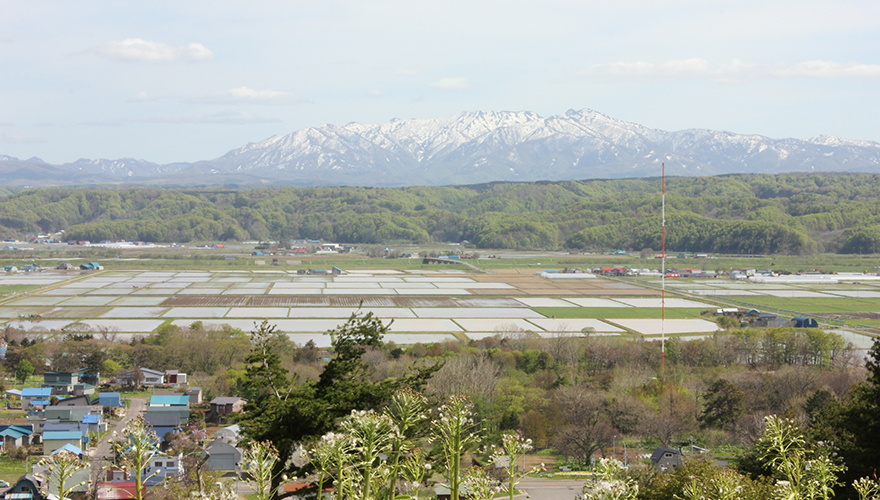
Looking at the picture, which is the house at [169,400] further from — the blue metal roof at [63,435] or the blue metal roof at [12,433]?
the blue metal roof at [12,433]

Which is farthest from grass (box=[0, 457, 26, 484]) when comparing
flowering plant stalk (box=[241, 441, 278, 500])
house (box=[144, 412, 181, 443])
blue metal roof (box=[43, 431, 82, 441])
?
flowering plant stalk (box=[241, 441, 278, 500])

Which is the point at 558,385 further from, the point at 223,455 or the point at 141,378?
the point at 141,378

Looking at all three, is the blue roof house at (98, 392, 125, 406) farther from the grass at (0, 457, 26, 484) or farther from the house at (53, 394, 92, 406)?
the grass at (0, 457, 26, 484)

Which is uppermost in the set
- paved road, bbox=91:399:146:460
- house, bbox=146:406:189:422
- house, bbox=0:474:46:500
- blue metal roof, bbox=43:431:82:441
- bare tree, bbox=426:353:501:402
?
bare tree, bbox=426:353:501:402

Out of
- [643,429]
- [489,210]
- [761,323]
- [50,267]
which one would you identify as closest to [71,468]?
[643,429]

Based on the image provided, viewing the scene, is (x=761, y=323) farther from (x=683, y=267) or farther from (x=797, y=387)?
(x=683, y=267)

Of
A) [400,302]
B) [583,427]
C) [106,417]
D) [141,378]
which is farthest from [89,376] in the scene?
[400,302]
